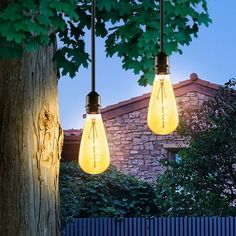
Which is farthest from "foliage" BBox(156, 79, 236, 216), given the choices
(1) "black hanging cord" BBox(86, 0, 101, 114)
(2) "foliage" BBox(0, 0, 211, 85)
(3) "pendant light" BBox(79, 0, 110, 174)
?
(3) "pendant light" BBox(79, 0, 110, 174)

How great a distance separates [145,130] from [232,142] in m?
2.54

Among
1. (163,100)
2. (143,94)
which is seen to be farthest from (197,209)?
(163,100)

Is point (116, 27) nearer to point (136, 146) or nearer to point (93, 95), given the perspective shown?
point (93, 95)

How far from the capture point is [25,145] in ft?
14.8

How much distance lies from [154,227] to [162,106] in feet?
23.1

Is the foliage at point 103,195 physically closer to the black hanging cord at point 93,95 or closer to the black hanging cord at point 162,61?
the black hanging cord at point 93,95

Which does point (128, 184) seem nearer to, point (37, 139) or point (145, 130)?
point (145, 130)

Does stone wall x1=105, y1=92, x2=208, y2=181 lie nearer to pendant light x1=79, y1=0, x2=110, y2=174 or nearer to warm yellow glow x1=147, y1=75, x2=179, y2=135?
pendant light x1=79, y1=0, x2=110, y2=174

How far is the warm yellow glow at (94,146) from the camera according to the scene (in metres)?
3.27

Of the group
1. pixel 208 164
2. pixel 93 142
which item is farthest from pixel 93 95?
pixel 208 164

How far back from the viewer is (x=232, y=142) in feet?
34.2

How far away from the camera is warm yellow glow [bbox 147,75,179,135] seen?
3152mm

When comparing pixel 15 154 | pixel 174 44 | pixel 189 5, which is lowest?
pixel 15 154

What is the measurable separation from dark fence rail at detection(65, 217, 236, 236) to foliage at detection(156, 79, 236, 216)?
Answer: 52 centimetres
